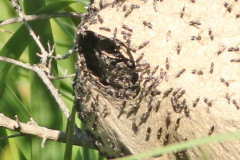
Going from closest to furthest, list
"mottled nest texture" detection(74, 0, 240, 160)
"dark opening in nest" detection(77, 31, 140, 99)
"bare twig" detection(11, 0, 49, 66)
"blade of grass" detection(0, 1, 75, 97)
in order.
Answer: "mottled nest texture" detection(74, 0, 240, 160)
"dark opening in nest" detection(77, 31, 140, 99)
"bare twig" detection(11, 0, 49, 66)
"blade of grass" detection(0, 1, 75, 97)

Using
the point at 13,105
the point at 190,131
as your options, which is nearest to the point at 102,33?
the point at 190,131

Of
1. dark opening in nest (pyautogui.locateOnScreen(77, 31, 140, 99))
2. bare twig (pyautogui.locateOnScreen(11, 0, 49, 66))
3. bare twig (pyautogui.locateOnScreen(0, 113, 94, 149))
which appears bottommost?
bare twig (pyautogui.locateOnScreen(0, 113, 94, 149))

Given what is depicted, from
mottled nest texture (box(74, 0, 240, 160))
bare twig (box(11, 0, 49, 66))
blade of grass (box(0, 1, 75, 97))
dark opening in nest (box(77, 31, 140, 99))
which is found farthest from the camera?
blade of grass (box(0, 1, 75, 97))

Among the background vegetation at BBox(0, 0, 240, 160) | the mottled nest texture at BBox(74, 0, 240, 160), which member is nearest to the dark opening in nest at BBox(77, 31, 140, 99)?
the mottled nest texture at BBox(74, 0, 240, 160)

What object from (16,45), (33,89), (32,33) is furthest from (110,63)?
(33,89)

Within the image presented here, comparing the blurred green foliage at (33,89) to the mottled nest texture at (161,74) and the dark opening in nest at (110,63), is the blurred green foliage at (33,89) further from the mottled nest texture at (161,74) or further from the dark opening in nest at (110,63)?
the mottled nest texture at (161,74)

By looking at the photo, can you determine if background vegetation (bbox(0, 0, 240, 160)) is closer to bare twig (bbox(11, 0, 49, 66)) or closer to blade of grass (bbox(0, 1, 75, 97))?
blade of grass (bbox(0, 1, 75, 97))

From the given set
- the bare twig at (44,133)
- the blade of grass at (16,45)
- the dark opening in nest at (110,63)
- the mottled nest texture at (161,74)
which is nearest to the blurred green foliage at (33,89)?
the blade of grass at (16,45)
